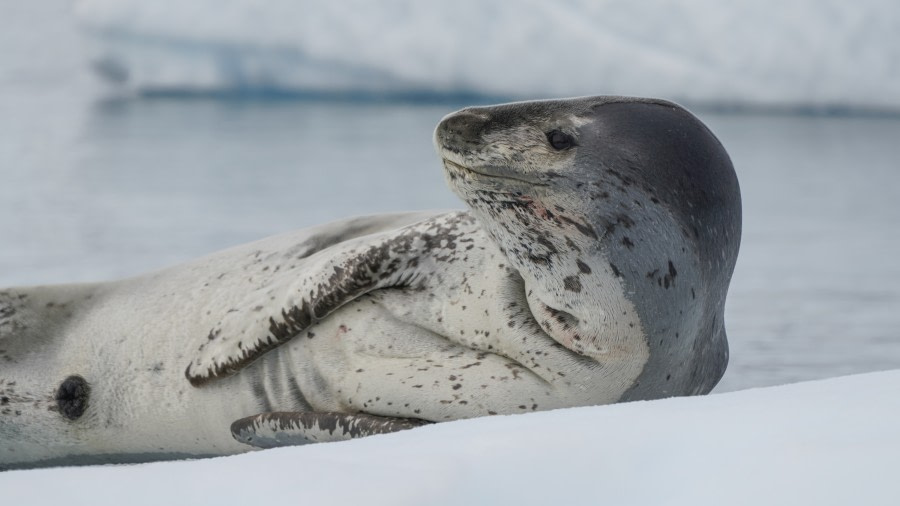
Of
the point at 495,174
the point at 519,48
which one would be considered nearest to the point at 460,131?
the point at 495,174

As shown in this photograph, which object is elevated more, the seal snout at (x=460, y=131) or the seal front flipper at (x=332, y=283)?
the seal snout at (x=460, y=131)

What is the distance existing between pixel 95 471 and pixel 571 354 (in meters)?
1.07

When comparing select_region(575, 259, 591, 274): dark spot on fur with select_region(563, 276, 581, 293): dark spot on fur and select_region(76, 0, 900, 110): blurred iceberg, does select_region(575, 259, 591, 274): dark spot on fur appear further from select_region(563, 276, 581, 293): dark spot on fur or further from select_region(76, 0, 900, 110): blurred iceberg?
select_region(76, 0, 900, 110): blurred iceberg

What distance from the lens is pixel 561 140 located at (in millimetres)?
2305

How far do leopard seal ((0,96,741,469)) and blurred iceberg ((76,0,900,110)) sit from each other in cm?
780

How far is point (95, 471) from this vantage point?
4.88 ft

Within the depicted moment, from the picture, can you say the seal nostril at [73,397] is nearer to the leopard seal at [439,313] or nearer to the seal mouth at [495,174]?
the leopard seal at [439,313]

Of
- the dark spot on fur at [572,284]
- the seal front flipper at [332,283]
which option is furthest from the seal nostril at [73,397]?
the dark spot on fur at [572,284]

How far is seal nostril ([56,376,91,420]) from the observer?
288cm

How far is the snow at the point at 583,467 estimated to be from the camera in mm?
1198

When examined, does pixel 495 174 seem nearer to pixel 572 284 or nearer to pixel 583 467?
pixel 572 284

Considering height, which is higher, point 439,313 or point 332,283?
point 332,283

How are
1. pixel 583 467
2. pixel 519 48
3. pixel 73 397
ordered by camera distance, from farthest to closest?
pixel 519 48 < pixel 73 397 < pixel 583 467

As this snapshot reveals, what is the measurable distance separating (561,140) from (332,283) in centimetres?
59
